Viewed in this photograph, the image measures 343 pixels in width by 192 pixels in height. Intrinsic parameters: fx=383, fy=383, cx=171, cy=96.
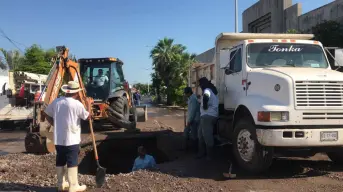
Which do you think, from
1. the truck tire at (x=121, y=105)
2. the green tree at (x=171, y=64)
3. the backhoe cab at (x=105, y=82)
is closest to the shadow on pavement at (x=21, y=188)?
the truck tire at (x=121, y=105)

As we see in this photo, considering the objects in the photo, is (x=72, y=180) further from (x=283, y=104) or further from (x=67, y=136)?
(x=283, y=104)

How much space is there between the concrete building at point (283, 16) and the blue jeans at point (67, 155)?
62.9 ft

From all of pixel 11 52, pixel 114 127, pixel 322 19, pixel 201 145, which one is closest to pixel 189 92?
pixel 201 145

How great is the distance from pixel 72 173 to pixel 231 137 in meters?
3.55

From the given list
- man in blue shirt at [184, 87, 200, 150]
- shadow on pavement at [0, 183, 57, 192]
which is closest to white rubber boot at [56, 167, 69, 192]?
shadow on pavement at [0, 183, 57, 192]

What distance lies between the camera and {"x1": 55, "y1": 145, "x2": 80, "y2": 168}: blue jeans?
593cm

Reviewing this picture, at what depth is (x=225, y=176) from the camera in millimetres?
6668

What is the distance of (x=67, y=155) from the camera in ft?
19.6

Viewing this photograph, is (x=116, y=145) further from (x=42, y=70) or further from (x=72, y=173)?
(x=42, y=70)

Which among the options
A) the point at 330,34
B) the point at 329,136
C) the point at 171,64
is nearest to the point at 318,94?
the point at 329,136

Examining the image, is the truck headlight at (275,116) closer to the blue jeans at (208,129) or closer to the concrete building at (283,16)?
the blue jeans at (208,129)

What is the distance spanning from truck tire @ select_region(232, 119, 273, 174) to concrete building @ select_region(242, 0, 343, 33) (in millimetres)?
16605

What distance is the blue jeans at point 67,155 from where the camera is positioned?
5.93 m

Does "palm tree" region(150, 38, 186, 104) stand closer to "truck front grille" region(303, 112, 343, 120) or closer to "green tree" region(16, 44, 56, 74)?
"green tree" region(16, 44, 56, 74)
